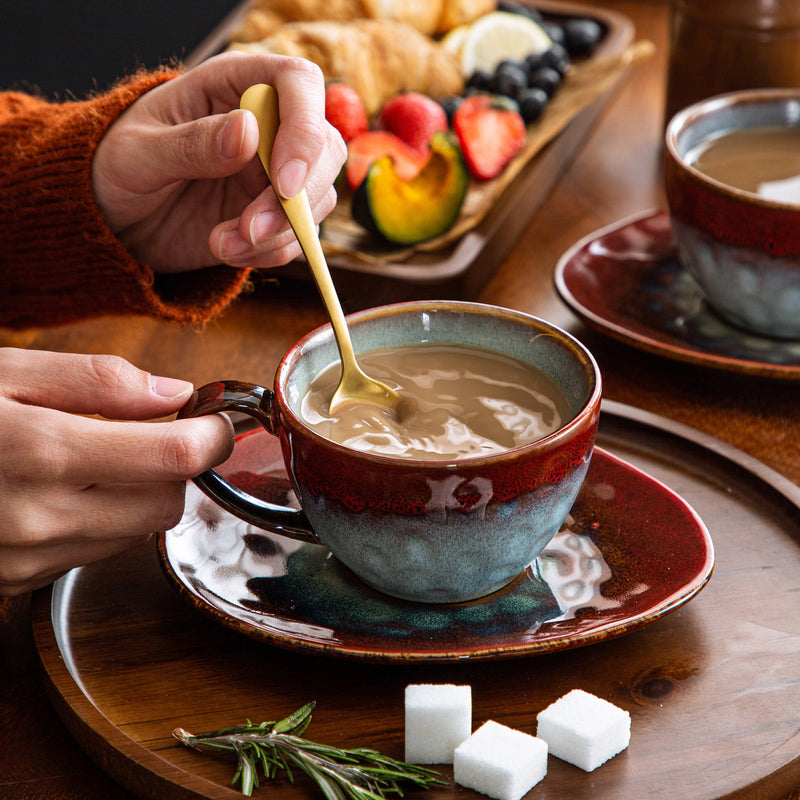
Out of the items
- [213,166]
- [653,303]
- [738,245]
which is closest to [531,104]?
[653,303]

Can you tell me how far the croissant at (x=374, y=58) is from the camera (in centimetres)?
171

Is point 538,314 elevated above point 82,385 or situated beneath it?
situated beneath

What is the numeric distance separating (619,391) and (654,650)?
0.41 metres

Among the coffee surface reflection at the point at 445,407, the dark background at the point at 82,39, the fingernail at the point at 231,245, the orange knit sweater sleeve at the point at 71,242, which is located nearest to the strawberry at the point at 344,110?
the orange knit sweater sleeve at the point at 71,242

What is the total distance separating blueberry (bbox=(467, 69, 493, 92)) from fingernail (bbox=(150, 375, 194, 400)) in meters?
1.11

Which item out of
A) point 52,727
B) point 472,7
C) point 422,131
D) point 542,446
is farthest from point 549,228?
point 52,727

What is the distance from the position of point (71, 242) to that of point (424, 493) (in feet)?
2.04

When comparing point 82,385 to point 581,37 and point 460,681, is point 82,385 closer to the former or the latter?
point 460,681

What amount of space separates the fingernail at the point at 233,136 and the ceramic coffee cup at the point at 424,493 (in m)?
0.19

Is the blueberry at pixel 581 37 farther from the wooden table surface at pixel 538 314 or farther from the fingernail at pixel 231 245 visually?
the fingernail at pixel 231 245

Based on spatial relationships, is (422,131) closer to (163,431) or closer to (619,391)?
(619,391)

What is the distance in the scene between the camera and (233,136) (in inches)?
33.5

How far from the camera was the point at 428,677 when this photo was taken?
667mm

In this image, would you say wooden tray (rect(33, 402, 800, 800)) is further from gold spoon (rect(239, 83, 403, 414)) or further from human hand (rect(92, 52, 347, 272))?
human hand (rect(92, 52, 347, 272))
